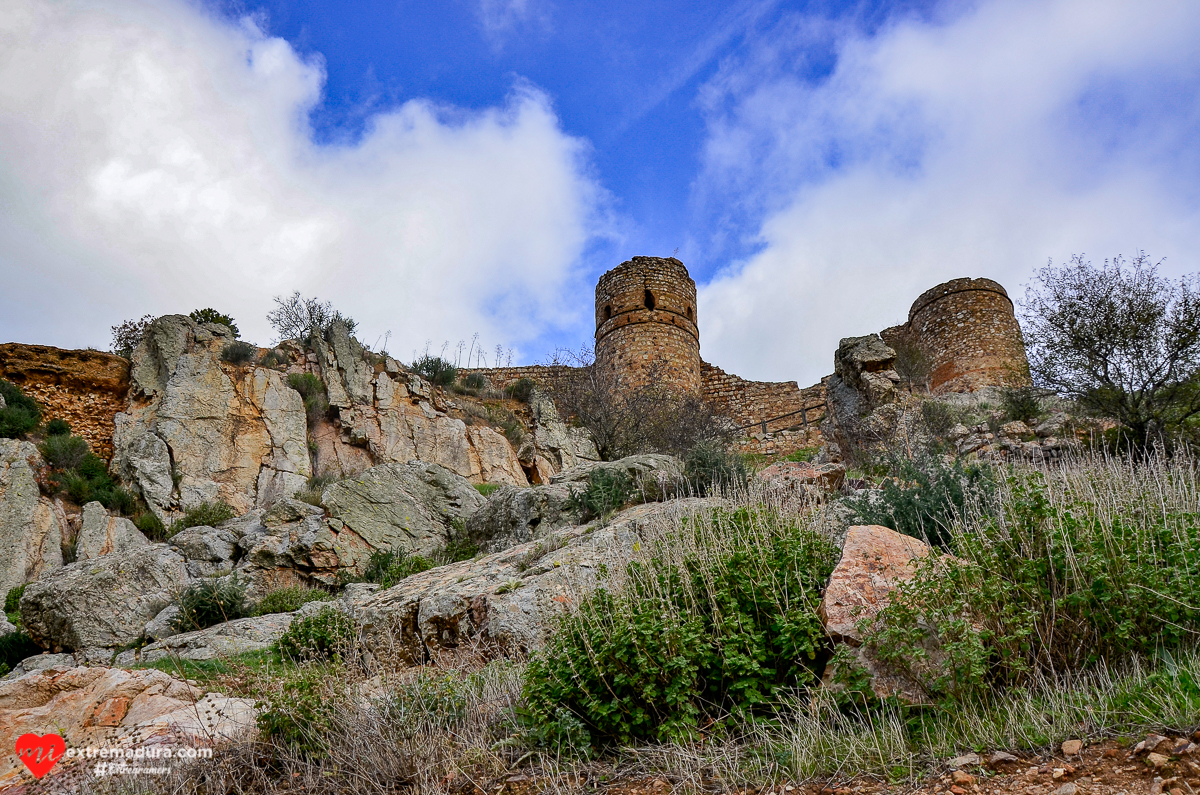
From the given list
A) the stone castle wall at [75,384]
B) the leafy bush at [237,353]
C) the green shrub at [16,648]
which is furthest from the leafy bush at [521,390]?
the green shrub at [16,648]

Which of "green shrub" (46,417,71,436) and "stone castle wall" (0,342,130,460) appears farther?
"stone castle wall" (0,342,130,460)

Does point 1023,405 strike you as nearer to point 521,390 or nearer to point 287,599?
point 287,599

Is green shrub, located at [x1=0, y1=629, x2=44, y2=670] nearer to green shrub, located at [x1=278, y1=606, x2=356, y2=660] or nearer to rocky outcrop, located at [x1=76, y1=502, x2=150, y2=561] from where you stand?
rocky outcrop, located at [x1=76, y1=502, x2=150, y2=561]

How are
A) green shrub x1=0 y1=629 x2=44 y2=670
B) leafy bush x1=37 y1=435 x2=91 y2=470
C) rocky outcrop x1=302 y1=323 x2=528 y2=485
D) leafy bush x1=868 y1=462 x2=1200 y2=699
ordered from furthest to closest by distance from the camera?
rocky outcrop x1=302 y1=323 x2=528 y2=485 < leafy bush x1=37 y1=435 x2=91 y2=470 < green shrub x1=0 y1=629 x2=44 y2=670 < leafy bush x1=868 y1=462 x2=1200 y2=699

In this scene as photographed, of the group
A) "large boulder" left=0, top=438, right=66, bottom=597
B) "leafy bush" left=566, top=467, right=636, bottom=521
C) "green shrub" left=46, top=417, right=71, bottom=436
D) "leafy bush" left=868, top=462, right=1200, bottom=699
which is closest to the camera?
"leafy bush" left=868, top=462, right=1200, bottom=699

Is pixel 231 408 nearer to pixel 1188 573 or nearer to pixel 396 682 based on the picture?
pixel 396 682

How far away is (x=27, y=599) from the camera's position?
340 inches

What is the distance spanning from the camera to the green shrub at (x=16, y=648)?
27.9 feet

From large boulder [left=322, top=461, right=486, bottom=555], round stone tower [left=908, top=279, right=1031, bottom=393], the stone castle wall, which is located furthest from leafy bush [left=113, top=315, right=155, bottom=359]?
round stone tower [left=908, top=279, right=1031, bottom=393]

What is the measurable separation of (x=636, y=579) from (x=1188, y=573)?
9.24 ft

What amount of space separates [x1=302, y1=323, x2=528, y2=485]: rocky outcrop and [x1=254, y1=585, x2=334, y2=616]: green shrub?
6.93m

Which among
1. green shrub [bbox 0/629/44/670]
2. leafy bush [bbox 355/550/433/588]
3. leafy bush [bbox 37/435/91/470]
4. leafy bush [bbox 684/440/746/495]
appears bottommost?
green shrub [bbox 0/629/44/670]

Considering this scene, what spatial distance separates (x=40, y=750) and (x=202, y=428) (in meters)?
12.9

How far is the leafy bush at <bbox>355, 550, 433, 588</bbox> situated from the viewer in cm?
861
